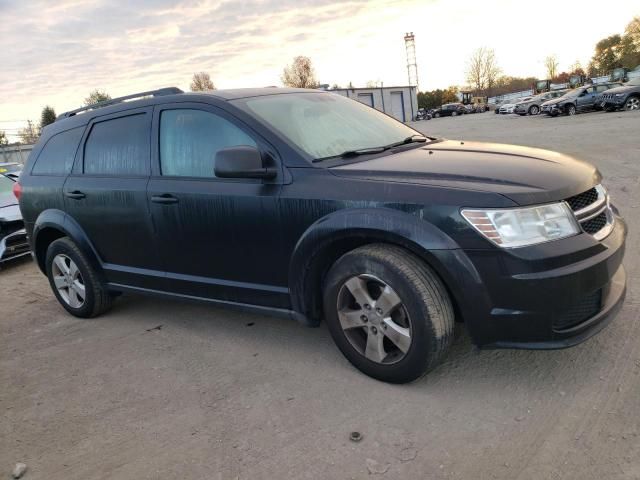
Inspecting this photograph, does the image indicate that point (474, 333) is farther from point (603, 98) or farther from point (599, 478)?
→ point (603, 98)

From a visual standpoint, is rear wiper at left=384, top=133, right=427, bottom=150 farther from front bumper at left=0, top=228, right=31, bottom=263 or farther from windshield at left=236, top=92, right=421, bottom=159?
front bumper at left=0, top=228, right=31, bottom=263

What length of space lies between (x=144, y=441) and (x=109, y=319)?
87.7 inches

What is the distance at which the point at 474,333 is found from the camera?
8.92ft

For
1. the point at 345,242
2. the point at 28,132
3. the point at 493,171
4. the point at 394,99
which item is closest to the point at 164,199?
the point at 345,242

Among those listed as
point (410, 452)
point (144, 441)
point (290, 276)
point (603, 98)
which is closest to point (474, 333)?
point (410, 452)

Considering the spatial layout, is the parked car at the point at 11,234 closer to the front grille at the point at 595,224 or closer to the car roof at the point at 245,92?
the car roof at the point at 245,92

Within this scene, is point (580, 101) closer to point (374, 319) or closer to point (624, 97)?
point (624, 97)

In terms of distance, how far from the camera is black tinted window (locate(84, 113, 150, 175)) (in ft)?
13.1

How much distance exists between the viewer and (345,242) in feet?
10.1

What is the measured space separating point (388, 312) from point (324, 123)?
147 centimetres

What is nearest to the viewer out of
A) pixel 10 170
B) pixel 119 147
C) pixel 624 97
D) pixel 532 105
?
pixel 119 147

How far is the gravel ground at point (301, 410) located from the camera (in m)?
2.42

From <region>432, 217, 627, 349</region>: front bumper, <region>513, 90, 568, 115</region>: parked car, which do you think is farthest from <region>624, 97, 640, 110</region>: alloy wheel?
<region>432, 217, 627, 349</region>: front bumper

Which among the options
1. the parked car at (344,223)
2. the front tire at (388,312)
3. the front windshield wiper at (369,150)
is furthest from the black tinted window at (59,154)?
the front tire at (388,312)
